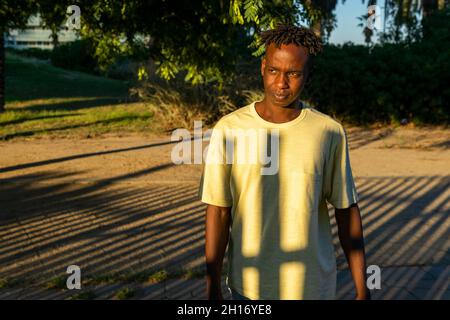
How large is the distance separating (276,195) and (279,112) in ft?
0.97

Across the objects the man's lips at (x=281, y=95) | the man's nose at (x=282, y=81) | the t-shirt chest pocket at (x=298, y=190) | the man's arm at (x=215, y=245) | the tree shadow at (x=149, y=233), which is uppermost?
the man's nose at (x=282, y=81)

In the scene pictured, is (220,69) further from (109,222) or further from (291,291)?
(291,291)

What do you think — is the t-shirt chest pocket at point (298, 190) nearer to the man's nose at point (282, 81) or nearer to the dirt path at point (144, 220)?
the man's nose at point (282, 81)

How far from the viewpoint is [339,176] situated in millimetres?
2244

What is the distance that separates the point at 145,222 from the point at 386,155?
5.87 m

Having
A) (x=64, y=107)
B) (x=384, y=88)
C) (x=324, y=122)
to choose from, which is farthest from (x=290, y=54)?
(x=64, y=107)

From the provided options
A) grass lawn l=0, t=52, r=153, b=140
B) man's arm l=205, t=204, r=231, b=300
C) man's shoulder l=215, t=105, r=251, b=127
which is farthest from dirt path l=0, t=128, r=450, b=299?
grass lawn l=0, t=52, r=153, b=140

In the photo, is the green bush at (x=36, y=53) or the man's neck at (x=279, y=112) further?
the green bush at (x=36, y=53)

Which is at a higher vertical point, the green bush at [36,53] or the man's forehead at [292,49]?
the green bush at [36,53]

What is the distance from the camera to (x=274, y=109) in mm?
2158

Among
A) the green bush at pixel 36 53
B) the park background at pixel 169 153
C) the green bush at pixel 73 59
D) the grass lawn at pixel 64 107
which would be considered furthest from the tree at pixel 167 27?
the green bush at pixel 36 53

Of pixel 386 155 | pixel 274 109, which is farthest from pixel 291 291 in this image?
pixel 386 155

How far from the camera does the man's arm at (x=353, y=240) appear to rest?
2283 mm

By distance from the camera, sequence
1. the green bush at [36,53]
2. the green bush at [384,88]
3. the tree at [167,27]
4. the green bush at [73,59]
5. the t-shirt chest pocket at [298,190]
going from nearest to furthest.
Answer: the t-shirt chest pocket at [298,190] < the tree at [167,27] < the green bush at [384,88] < the green bush at [73,59] < the green bush at [36,53]
